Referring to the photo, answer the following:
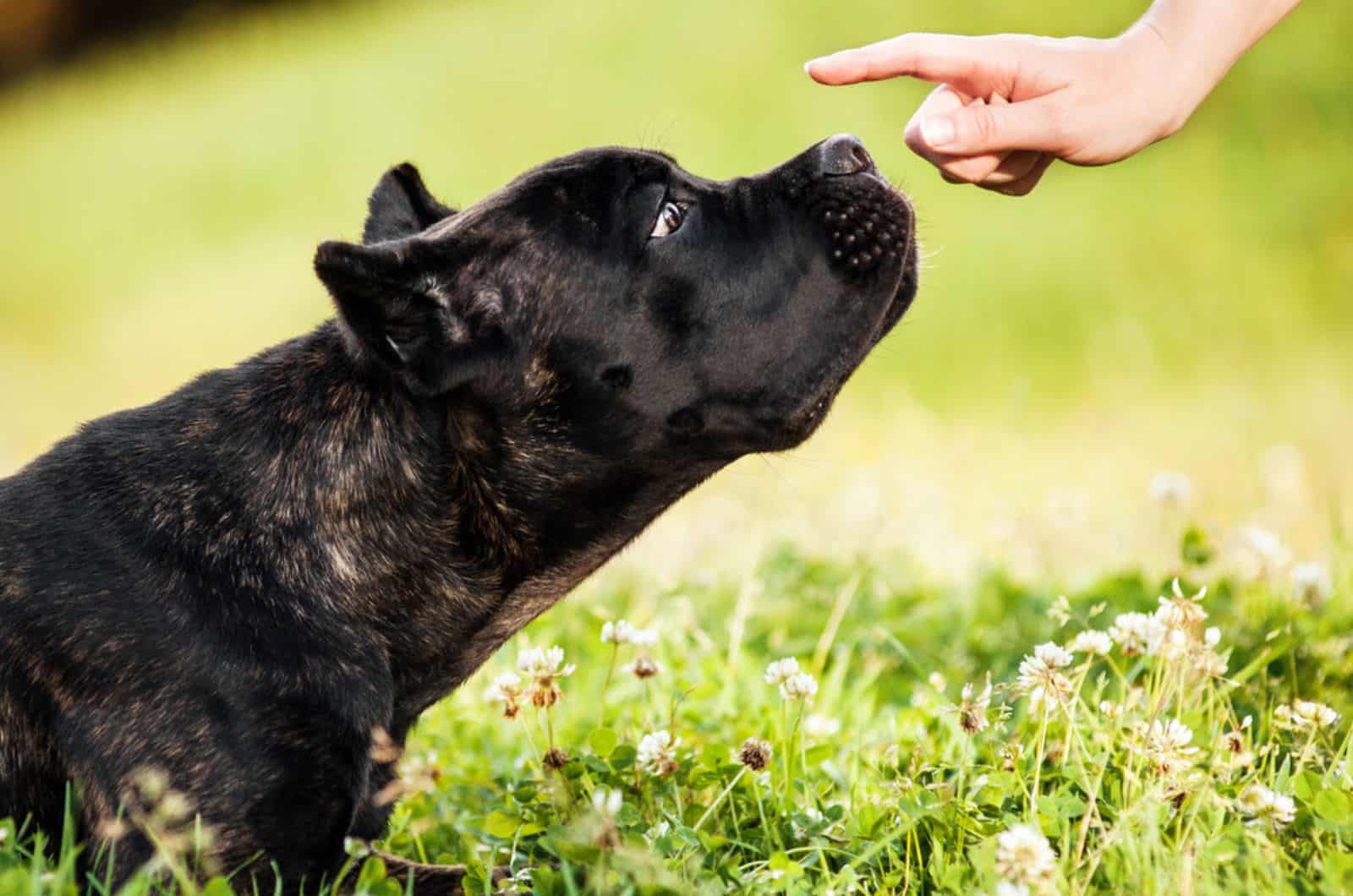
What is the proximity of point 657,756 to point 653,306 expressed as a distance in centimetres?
112

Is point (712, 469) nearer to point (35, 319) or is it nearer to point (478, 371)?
point (478, 371)

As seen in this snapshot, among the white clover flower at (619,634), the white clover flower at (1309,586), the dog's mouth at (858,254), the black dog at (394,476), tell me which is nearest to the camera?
the black dog at (394,476)

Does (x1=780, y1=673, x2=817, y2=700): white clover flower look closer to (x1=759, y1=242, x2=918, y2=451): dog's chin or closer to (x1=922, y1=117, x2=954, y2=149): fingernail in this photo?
(x1=759, y1=242, x2=918, y2=451): dog's chin

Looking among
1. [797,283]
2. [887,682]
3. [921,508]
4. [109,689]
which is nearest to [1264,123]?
[921,508]

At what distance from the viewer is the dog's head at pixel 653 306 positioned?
354cm

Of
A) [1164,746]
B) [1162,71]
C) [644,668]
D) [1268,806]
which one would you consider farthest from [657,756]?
[1162,71]

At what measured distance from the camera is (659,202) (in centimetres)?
364

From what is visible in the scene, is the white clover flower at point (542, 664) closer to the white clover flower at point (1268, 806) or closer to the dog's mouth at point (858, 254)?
the dog's mouth at point (858, 254)

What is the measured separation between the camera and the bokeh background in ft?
23.1

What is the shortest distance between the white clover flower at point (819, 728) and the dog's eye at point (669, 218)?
4.79ft

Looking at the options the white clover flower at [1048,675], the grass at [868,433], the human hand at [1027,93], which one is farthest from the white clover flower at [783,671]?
the human hand at [1027,93]

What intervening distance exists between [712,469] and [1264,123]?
39.6 ft

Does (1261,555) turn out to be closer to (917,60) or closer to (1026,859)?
(917,60)

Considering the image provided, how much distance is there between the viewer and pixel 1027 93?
3.47 meters
